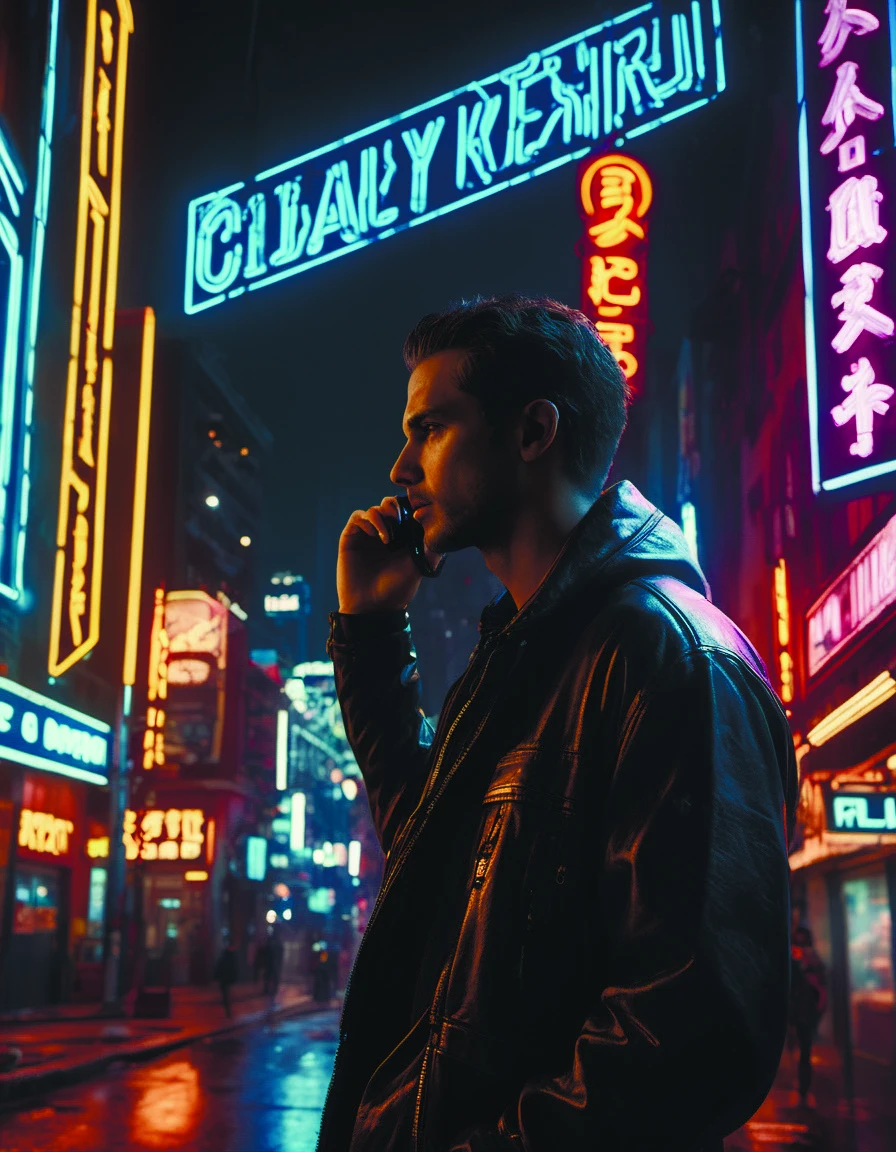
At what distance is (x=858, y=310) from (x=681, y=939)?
931 centimetres

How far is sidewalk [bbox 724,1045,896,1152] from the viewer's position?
9469 mm

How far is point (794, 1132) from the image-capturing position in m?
10.1

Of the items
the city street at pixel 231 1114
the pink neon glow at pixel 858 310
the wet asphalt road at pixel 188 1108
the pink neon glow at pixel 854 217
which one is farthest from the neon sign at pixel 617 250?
the wet asphalt road at pixel 188 1108

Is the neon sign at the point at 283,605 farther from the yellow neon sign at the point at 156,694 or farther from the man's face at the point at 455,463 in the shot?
the man's face at the point at 455,463

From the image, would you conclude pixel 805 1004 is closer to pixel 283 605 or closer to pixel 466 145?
pixel 466 145

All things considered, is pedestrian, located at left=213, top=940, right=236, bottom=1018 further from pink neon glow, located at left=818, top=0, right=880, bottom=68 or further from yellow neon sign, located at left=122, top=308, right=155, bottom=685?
pink neon glow, located at left=818, top=0, right=880, bottom=68

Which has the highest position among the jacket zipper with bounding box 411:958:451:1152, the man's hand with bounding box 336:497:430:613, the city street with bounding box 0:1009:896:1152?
the man's hand with bounding box 336:497:430:613

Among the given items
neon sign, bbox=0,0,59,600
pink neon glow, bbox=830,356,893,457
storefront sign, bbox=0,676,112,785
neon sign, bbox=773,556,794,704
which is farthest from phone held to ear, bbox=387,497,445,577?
neon sign, bbox=773,556,794,704

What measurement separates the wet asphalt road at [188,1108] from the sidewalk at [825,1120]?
4.06m

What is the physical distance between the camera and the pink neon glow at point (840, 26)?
10.2 m

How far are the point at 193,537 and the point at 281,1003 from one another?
36791mm

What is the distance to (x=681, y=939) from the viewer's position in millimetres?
1393

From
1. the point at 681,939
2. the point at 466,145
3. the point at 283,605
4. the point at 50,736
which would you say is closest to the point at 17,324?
the point at 50,736

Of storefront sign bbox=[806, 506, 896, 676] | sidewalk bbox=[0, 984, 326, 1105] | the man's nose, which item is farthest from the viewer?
sidewalk bbox=[0, 984, 326, 1105]
